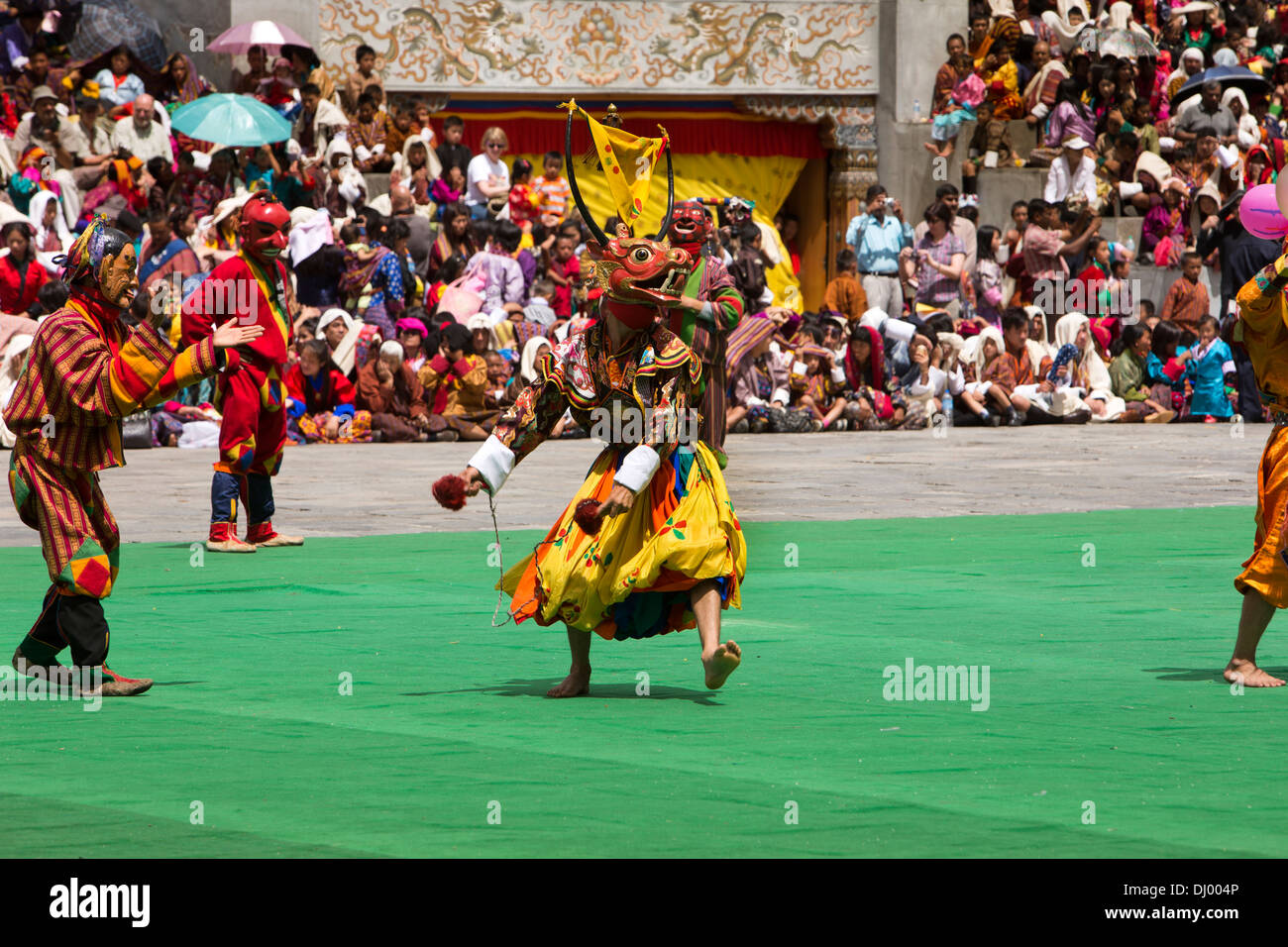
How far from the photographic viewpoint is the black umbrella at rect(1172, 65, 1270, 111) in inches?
1027

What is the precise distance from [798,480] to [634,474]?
29.7ft

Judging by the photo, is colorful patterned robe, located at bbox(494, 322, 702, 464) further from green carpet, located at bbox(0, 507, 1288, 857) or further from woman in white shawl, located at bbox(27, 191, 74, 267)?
woman in white shawl, located at bbox(27, 191, 74, 267)

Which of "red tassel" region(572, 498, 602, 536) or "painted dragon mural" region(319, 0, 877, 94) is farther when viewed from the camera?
"painted dragon mural" region(319, 0, 877, 94)

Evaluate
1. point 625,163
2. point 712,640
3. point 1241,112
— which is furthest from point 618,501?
point 1241,112

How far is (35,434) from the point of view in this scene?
7309mm

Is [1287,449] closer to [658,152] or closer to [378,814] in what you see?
[658,152]

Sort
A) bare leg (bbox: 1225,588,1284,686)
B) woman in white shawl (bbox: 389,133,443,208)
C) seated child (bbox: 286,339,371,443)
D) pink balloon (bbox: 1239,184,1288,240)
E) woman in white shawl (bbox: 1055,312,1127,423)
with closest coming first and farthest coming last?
bare leg (bbox: 1225,588,1284,686), pink balloon (bbox: 1239,184,1288,240), seated child (bbox: 286,339,371,443), woman in white shawl (bbox: 389,133,443,208), woman in white shawl (bbox: 1055,312,1127,423)

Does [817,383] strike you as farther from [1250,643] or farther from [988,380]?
[1250,643]

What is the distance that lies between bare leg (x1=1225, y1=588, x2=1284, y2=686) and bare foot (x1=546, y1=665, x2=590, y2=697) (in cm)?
227

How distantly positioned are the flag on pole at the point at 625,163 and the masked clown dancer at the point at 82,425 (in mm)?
1522

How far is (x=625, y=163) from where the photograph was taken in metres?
7.52

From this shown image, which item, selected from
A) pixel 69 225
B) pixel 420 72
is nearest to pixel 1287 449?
pixel 69 225

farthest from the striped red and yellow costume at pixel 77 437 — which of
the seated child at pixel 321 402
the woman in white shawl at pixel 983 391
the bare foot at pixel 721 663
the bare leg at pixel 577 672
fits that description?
the woman in white shawl at pixel 983 391

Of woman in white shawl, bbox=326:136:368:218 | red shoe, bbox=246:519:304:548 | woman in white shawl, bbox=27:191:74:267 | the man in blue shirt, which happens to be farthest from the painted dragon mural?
red shoe, bbox=246:519:304:548
